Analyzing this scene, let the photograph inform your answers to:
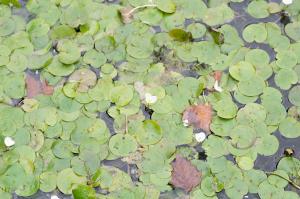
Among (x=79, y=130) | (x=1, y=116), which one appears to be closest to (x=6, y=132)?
(x=1, y=116)

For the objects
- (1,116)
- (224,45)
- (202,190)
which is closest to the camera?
(202,190)

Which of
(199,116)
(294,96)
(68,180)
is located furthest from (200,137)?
(68,180)

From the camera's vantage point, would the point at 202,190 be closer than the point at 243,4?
Yes

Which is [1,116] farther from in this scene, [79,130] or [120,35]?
[120,35]

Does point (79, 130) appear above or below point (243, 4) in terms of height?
below

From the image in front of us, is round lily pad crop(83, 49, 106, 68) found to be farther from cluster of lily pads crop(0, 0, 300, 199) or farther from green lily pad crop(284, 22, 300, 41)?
green lily pad crop(284, 22, 300, 41)

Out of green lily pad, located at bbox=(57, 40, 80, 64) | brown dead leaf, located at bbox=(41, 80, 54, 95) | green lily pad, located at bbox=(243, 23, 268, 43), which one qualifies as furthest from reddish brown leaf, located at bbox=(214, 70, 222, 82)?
brown dead leaf, located at bbox=(41, 80, 54, 95)
